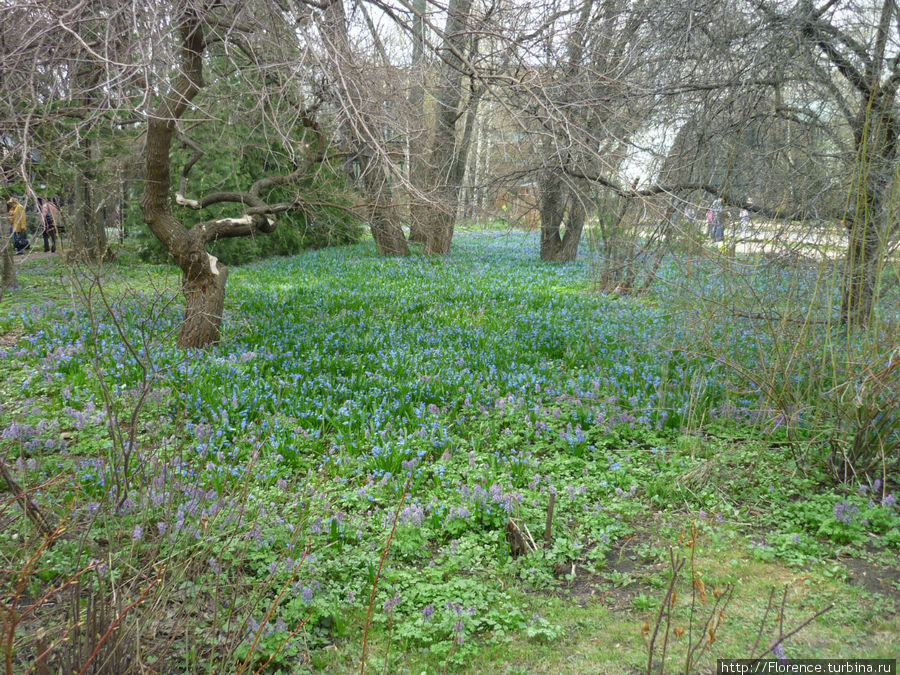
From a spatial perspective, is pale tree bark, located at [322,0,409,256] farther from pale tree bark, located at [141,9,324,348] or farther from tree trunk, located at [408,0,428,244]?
pale tree bark, located at [141,9,324,348]

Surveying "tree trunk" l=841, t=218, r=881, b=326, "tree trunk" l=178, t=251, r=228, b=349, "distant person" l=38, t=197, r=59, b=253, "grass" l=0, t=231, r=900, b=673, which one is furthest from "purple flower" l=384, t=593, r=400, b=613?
"tree trunk" l=178, t=251, r=228, b=349

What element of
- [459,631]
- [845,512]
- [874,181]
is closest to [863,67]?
[874,181]

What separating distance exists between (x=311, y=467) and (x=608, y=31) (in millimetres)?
5370

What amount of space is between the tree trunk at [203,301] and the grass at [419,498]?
225mm

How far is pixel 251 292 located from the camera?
1044 cm

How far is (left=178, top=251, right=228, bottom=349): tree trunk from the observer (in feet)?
23.2

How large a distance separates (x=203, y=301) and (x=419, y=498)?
4.27 metres

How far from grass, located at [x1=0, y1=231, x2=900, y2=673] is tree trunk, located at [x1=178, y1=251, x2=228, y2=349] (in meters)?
0.23

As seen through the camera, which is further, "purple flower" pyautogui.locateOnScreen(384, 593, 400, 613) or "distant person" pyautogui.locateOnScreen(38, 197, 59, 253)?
"distant person" pyautogui.locateOnScreen(38, 197, 59, 253)

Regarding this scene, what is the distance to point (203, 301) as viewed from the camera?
7.20m

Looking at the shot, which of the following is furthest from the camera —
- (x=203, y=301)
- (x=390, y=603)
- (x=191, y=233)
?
(x=203, y=301)

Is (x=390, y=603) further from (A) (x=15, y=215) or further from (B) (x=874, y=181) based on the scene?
(A) (x=15, y=215)

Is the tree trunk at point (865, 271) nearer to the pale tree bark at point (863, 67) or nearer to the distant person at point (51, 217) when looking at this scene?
the pale tree bark at point (863, 67)

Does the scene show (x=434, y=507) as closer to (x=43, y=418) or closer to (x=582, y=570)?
(x=582, y=570)
